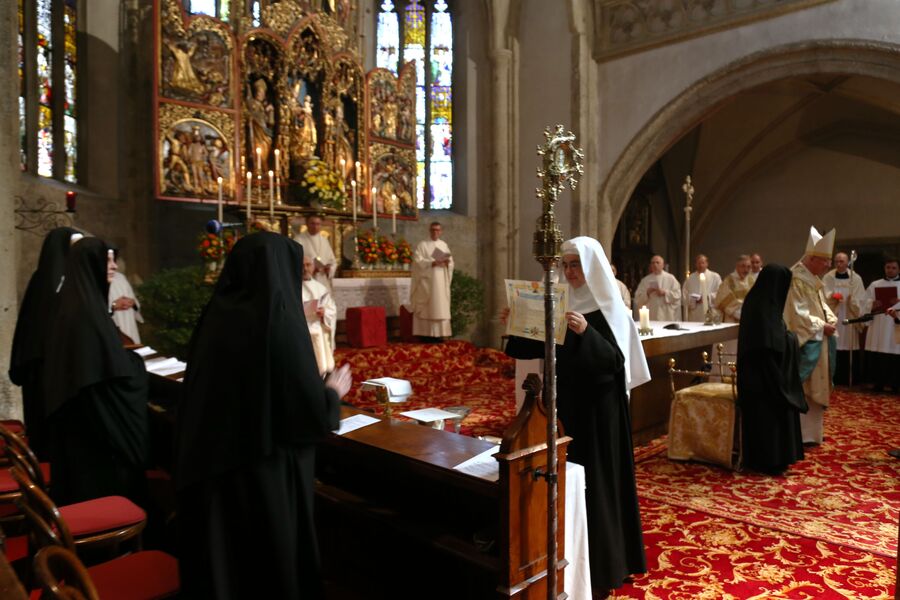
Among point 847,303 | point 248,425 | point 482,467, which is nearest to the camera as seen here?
point 248,425

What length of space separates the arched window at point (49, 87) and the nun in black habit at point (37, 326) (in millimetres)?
6052

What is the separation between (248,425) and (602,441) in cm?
181

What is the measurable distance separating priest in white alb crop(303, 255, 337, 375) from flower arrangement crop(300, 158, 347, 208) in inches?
101

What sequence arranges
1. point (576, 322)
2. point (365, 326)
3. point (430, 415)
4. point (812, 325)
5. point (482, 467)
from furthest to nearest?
point (365, 326) → point (812, 325) → point (430, 415) → point (576, 322) → point (482, 467)

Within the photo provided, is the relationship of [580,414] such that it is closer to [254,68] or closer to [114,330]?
[114,330]

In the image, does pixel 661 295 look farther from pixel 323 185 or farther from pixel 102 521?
pixel 102 521

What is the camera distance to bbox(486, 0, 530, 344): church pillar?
43.2 feet

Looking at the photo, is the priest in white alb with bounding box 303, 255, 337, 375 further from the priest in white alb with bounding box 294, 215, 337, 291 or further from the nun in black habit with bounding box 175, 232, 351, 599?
the nun in black habit with bounding box 175, 232, 351, 599

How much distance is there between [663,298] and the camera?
1062cm

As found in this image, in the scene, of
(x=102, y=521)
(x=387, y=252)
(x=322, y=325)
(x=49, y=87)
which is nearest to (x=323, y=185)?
(x=387, y=252)

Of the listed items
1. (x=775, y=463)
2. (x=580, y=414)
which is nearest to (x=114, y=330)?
(x=580, y=414)

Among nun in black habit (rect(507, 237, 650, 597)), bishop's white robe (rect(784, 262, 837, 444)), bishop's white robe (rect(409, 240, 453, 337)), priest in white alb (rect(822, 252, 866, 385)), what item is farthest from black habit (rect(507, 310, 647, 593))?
priest in white alb (rect(822, 252, 866, 385))

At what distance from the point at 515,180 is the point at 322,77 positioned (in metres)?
4.45

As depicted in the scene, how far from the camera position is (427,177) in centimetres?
1436
